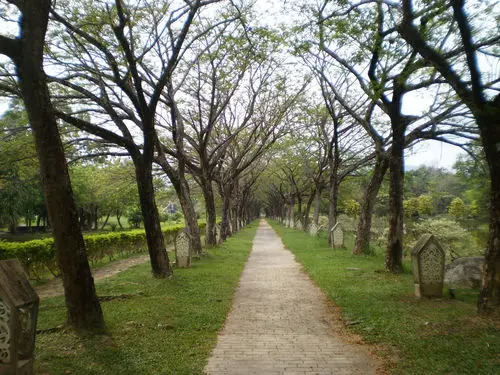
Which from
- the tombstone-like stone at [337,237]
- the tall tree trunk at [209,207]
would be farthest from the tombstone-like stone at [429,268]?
the tall tree trunk at [209,207]

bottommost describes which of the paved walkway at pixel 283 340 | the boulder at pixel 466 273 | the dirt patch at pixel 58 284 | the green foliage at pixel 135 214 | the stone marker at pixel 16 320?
the dirt patch at pixel 58 284

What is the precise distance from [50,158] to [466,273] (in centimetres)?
944

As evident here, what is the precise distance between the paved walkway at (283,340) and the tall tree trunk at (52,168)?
2.29m

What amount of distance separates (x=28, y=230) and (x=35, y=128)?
50435 millimetres

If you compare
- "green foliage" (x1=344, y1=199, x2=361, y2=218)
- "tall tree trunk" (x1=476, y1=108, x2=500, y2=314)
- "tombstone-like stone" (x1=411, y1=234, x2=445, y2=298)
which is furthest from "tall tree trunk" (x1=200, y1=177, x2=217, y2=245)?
"green foliage" (x1=344, y1=199, x2=361, y2=218)

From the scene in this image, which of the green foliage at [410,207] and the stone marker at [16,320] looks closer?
the stone marker at [16,320]

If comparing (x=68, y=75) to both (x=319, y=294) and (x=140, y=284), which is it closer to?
(x=140, y=284)

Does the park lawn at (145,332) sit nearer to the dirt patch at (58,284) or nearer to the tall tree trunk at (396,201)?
the dirt patch at (58,284)

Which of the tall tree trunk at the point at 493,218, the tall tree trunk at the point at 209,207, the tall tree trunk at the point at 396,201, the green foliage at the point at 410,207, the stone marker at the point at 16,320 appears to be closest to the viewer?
the stone marker at the point at 16,320

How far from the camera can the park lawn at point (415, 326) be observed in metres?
4.68

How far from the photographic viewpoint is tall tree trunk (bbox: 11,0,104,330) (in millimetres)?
5238

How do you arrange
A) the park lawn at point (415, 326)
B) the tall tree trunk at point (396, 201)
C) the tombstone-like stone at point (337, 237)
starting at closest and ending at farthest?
the park lawn at point (415, 326)
the tall tree trunk at point (396, 201)
the tombstone-like stone at point (337, 237)

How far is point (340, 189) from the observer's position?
3838cm

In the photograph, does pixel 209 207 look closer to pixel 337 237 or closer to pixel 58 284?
pixel 337 237
